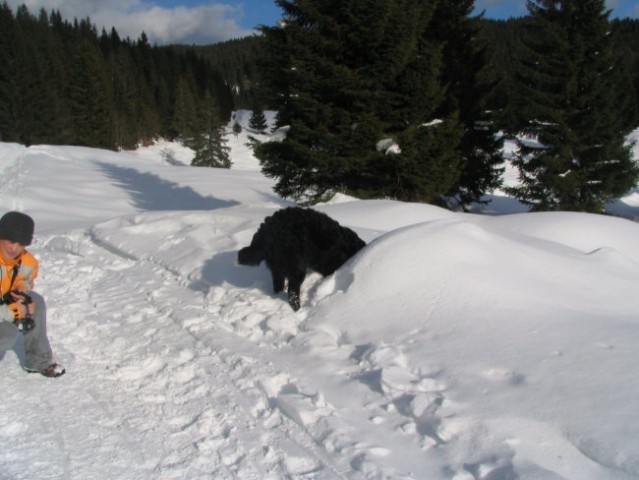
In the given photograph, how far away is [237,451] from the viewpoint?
2.71 meters

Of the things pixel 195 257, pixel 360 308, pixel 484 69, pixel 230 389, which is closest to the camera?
pixel 230 389

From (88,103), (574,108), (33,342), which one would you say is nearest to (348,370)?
(33,342)

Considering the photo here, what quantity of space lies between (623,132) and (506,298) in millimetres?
14800

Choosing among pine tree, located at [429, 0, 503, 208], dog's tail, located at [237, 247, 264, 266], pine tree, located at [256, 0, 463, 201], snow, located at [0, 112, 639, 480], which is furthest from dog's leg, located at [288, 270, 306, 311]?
pine tree, located at [429, 0, 503, 208]

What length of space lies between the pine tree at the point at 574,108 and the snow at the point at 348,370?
10.2 m

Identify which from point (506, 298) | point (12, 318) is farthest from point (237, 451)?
point (506, 298)

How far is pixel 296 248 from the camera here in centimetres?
493

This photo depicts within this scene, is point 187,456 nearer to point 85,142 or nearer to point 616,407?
point 616,407

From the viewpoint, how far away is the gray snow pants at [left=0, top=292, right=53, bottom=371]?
342cm

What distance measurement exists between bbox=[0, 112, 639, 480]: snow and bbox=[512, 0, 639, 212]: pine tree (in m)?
10.2

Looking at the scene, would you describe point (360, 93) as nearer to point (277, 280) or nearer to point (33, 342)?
point (277, 280)

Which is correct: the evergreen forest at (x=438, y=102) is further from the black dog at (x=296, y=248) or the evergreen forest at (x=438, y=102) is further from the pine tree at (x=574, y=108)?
the black dog at (x=296, y=248)

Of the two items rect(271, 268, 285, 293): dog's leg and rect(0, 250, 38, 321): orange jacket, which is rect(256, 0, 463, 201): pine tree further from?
rect(0, 250, 38, 321): orange jacket

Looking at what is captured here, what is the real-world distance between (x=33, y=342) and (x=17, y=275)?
1.73 feet
